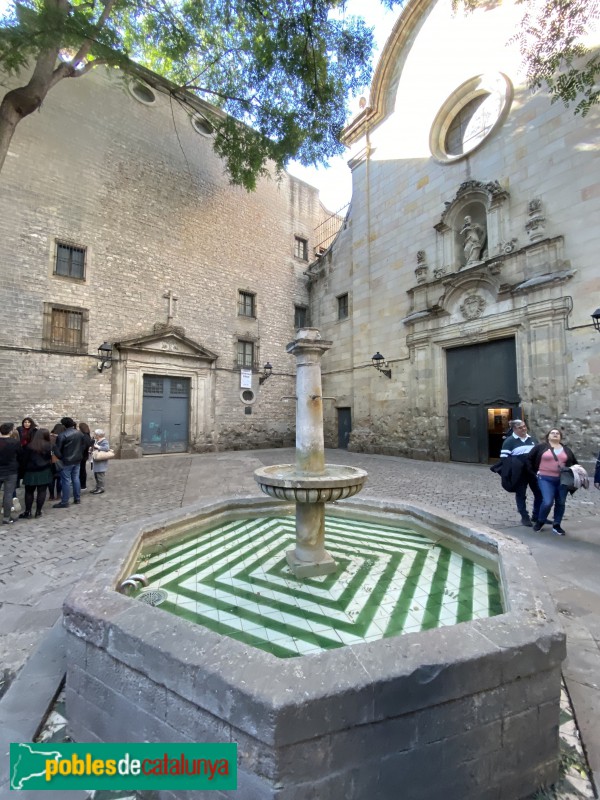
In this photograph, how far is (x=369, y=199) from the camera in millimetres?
15711

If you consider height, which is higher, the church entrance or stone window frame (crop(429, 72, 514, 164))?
stone window frame (crop(429, 72, 514, 164))

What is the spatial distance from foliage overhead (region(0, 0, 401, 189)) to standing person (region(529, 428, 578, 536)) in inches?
428

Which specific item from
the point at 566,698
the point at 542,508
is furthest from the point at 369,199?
the point at 566,698

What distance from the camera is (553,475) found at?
16.1ft

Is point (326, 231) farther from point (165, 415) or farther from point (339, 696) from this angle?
point (339, 696)

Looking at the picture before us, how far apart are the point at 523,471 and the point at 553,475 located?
403 mm

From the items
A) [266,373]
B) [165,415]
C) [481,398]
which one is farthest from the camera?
[266,373]

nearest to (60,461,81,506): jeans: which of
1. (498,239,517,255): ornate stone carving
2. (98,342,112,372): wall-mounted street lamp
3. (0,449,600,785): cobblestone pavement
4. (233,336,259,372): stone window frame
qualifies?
(0,449,600,785): cobblestone pavement

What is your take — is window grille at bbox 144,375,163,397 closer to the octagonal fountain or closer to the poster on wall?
the poster on wall

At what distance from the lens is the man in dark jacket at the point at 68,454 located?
6566 millimetres

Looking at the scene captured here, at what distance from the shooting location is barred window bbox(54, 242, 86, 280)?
12.6m

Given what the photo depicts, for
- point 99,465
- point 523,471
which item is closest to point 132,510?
point 99,465

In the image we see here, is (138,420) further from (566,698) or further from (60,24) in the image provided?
(566,698)

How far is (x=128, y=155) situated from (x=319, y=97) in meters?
8.37
